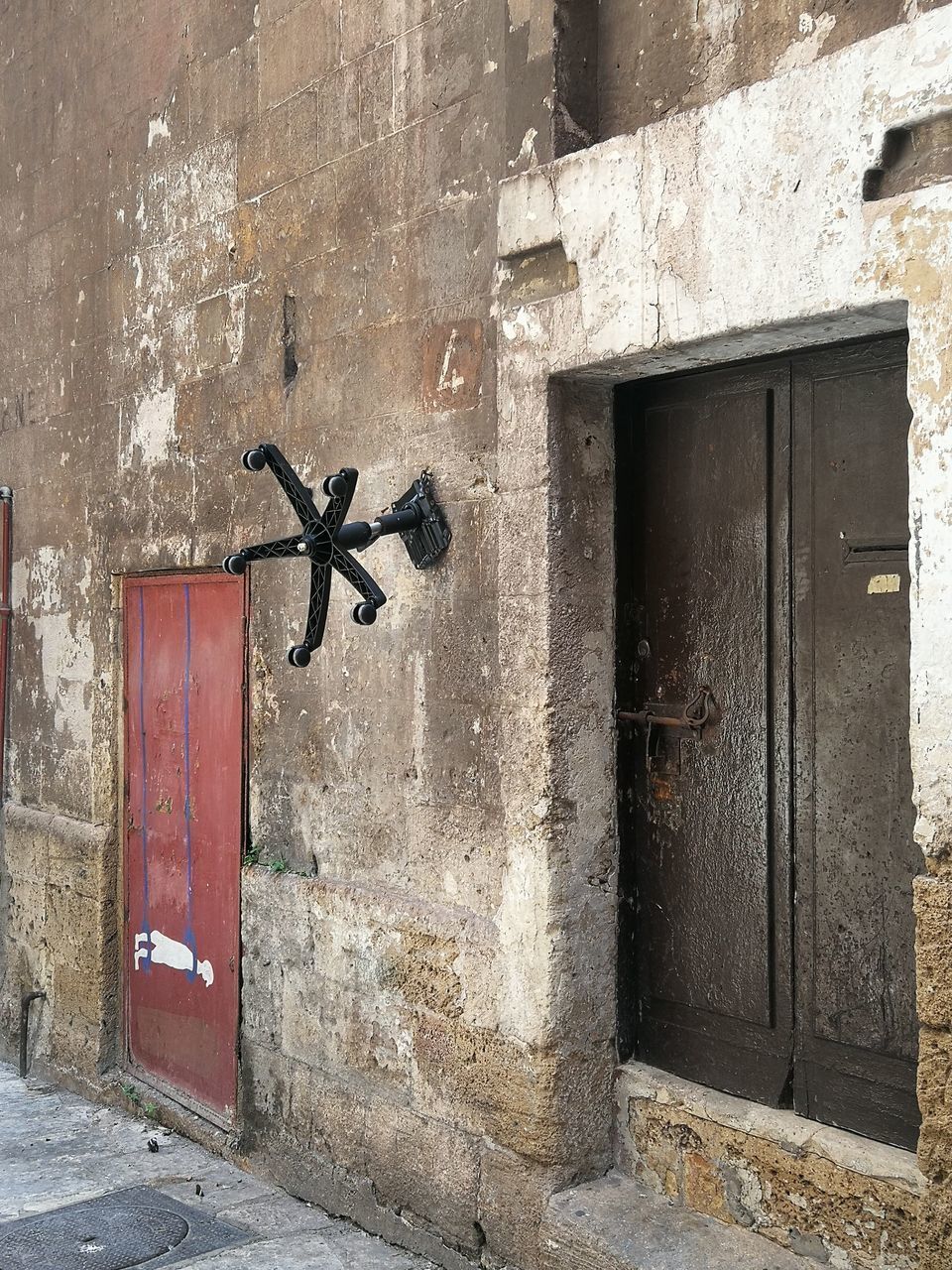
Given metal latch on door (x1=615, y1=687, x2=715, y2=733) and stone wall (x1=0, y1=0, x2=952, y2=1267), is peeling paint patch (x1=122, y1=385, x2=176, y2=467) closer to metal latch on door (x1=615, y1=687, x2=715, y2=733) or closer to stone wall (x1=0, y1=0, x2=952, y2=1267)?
stone wall (x1=0, y1=0, x2=952, y2=1267)

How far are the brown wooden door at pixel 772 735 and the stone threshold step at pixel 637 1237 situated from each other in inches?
12.9

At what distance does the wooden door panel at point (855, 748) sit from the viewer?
293cm

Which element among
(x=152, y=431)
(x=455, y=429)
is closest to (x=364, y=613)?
(x=455, y=429)

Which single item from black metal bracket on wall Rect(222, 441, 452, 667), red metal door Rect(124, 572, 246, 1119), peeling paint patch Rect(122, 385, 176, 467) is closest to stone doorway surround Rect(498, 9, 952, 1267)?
black metal bracket on wall Rect(222, 441, 452, 667)

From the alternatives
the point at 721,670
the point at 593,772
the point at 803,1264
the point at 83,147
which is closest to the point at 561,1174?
the point at 803,1264

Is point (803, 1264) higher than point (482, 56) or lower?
lower

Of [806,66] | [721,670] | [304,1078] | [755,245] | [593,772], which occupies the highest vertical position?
[806,66]

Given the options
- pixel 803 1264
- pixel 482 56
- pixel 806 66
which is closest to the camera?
pixel 806 66

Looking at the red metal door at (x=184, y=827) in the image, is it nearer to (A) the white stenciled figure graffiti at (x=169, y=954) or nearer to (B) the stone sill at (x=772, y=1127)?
(A) the white stenciled figure graffiti at (x=169, y=954)

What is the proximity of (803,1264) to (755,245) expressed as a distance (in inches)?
89.7

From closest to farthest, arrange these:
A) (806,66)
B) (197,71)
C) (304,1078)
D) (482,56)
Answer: (806,66) < (482,56) < (304,1078) < (197,71)

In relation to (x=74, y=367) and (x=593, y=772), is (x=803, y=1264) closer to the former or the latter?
(x=593, y=772)

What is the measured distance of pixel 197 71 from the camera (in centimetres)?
496

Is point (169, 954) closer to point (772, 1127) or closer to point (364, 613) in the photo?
point (364, 613)
